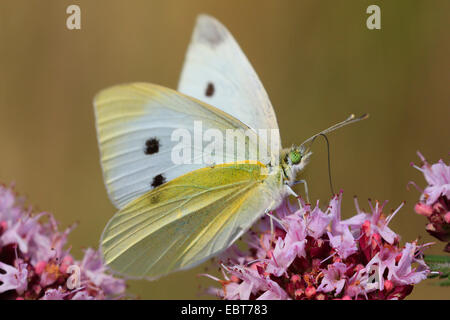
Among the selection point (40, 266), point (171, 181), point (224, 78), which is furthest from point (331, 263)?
point (40, 266)

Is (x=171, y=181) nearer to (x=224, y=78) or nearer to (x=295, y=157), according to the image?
(x=295, y=157)

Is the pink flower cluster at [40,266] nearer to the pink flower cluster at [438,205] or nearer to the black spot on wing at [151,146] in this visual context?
the black spot on wing at [151,146]

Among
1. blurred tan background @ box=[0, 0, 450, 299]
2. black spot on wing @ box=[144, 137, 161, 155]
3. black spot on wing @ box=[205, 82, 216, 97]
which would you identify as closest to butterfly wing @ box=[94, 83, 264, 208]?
black spot on wing @ box=[144, 137, 161, 155]

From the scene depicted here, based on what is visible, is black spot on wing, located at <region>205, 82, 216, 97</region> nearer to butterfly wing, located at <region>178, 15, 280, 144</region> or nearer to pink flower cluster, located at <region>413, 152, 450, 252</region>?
butterfly wing, located at <region>178, 15, 280, 144</region>

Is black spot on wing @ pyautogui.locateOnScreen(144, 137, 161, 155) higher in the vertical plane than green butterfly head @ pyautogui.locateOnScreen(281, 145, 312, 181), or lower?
higher

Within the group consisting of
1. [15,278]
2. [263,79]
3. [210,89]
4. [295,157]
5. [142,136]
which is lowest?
[15,278]
